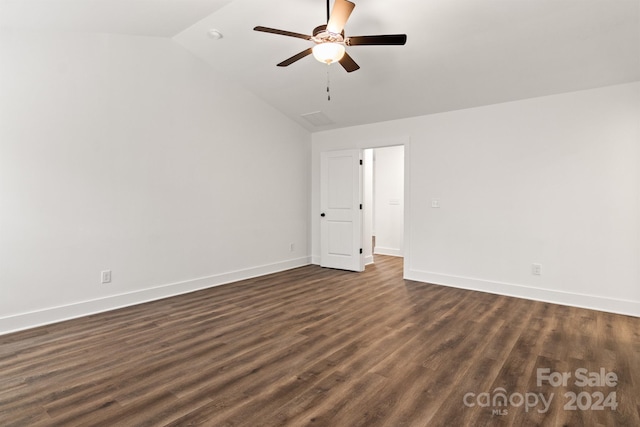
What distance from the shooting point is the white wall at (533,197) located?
11.8 feet

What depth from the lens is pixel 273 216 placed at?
18.4 feet

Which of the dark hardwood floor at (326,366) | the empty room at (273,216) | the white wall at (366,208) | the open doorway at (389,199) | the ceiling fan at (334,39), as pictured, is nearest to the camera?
the dark hardwood floor at (326,366)

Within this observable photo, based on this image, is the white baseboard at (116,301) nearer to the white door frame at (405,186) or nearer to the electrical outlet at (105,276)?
the electrical outlet at (105,276)

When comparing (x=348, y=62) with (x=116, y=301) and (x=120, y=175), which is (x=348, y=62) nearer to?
(x=120, y=175)

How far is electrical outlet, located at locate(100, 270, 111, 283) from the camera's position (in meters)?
3.64

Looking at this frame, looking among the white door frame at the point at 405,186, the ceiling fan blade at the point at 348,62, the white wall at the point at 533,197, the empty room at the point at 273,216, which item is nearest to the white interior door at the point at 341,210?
the white door frame at the point at 405,186

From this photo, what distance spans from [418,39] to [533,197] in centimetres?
245

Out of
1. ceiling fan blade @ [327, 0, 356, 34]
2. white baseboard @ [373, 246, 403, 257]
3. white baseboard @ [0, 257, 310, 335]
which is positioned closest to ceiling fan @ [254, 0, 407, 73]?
ceiling fan blade @ [327, 0, 356, 34]

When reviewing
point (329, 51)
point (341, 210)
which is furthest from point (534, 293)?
point (329, 51)

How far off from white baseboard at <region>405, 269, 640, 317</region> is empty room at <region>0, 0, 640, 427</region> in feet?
0.08

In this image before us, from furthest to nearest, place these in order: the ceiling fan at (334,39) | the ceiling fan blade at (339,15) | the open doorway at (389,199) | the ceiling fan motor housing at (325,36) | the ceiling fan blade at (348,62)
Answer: the open doorway at (389,199) < the ceiling fan blade at (348,62) < the ceiling fan motor housing at (325,36) < the ceiling fan at (334,39) < the ceiling fan blade at (339,15)

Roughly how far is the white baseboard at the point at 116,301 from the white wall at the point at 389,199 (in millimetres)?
3197

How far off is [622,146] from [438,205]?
213 cm

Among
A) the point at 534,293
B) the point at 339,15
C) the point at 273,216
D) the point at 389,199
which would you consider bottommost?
the point at 534,293
